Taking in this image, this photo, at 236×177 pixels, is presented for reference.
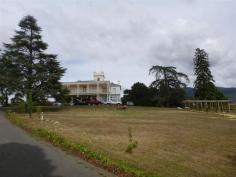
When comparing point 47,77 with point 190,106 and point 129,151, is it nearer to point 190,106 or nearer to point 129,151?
point 190,106

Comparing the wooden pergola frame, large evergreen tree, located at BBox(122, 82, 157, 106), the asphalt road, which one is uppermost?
large evergreen tree, located at BBox(122, 82, 157, 106)

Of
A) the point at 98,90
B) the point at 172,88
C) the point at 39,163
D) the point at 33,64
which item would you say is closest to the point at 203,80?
the point at 172,88

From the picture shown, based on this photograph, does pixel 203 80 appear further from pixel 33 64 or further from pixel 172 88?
pixel 33 64

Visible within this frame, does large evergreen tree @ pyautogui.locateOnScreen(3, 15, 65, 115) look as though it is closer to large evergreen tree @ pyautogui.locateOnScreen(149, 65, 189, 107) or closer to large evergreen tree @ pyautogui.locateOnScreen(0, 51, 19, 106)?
large evergreen tree @ pyautogui.locateOnScreen(0, 51, 19, 106)

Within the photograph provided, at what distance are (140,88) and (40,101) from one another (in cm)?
3528

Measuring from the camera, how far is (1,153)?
15.4 meters

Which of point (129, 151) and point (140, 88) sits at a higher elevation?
point (140, 88)

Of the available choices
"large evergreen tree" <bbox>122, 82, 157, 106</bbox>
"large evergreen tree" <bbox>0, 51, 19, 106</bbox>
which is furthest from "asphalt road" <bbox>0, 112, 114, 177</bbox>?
"large evergreen tree" <bbox>122, 82, 157, 106</bbox>

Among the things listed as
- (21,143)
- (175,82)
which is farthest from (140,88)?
(21,143)

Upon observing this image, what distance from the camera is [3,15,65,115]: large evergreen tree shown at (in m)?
55.1

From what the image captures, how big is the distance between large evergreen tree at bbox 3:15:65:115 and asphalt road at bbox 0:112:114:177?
122ft

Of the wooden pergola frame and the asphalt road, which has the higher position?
the wooden pergola frame

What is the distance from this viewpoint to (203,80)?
9081cm

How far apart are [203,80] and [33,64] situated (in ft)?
152
